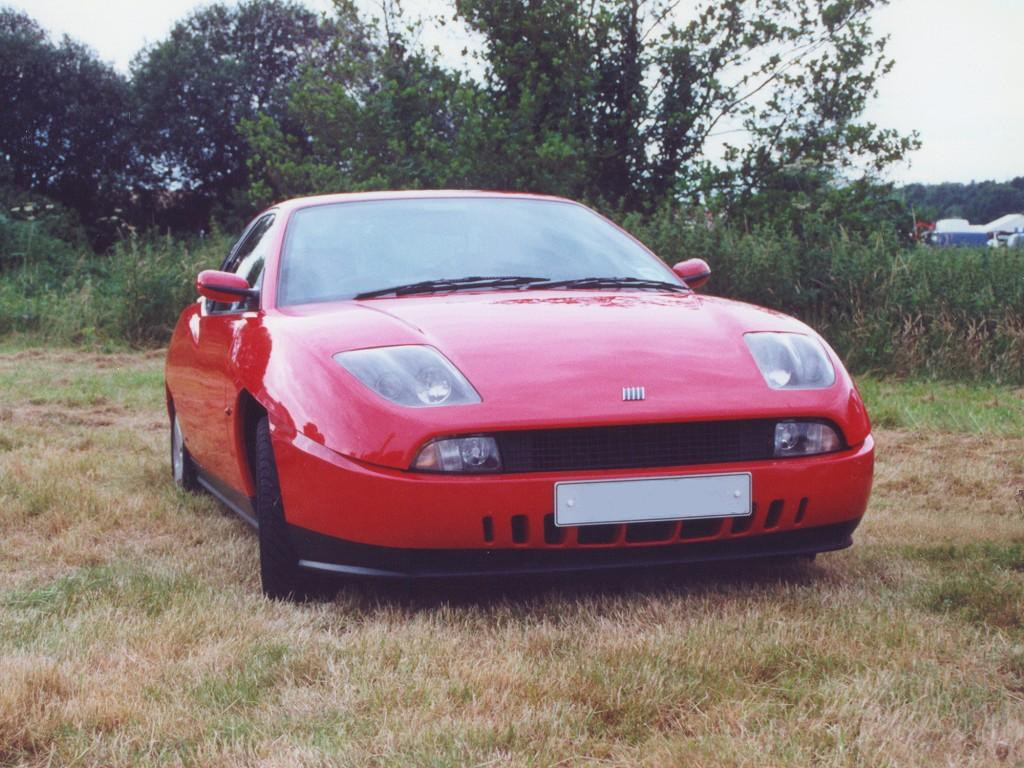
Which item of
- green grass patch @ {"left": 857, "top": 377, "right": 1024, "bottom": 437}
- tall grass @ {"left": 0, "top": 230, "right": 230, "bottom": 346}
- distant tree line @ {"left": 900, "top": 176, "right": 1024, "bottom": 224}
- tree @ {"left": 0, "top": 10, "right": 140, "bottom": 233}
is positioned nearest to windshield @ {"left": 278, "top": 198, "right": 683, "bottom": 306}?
green grass patch @ {"left": 857, "top": 377, "right": 1024, "bottom": 437}

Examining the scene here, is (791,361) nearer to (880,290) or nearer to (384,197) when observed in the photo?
(384,197)

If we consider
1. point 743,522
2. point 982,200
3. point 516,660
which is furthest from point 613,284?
point 982,200

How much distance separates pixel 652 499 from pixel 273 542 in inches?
39.5

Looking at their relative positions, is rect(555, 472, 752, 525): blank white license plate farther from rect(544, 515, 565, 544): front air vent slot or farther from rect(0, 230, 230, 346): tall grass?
rect(0, 230, 230, 346): tall grass

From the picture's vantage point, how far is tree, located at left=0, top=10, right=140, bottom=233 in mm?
32219

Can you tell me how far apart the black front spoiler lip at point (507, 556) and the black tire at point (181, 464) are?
198 centimetres

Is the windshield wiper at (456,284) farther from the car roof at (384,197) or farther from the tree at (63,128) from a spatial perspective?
the tree at (63,128)

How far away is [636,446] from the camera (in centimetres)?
312

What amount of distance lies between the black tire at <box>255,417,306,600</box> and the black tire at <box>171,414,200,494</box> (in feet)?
5.62

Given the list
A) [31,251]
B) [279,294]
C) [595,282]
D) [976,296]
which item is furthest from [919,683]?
[31,251]

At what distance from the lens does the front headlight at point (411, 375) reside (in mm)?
3111

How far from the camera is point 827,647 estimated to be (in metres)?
2.79

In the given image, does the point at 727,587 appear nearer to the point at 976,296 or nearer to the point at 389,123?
the point at 976,296

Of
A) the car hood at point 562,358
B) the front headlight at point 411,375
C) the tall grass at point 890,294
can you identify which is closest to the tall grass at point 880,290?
the tall grass at point 890,294
